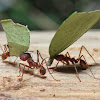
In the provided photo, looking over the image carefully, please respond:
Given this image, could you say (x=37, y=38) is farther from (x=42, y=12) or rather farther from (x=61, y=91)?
(x=61, y=91)

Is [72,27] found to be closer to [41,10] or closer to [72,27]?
[72,27]

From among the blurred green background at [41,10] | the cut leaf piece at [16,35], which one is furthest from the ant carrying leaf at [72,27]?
the blurred green background at [41,10]

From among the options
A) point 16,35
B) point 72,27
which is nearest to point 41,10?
point 16,35

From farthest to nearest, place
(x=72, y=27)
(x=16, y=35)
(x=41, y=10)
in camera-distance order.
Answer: (x=41, y=10), (x=16, y=35), (x=72, y=27)

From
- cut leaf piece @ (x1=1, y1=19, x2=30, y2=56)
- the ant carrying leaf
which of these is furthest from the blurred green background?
the ant carrying leaf

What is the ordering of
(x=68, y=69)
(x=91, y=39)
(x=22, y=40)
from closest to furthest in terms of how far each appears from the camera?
(x=22, y=40) → (x=68, y=69) → (x=91, y=39)

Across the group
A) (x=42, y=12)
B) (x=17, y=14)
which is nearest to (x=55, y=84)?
(x=17, y=14)

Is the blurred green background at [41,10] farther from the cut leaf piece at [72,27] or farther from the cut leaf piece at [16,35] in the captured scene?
the cut leaf piece at [72,27]
